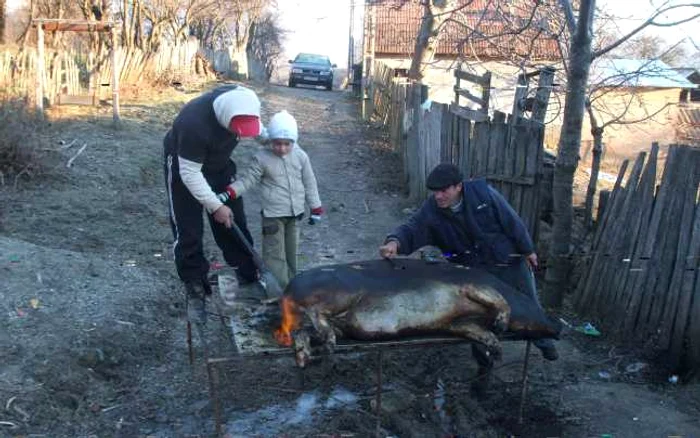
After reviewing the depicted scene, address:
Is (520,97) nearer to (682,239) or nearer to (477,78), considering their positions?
(477,78)

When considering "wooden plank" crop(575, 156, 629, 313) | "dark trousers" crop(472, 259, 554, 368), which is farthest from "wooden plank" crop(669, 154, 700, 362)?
"dark trousers" crop(472, 259, 554, 368)

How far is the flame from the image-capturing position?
3.90m

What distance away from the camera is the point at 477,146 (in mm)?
7562

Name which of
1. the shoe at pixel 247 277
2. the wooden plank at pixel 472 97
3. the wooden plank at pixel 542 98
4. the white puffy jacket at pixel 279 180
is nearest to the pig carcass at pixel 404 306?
the white puffy jacket at pixel 279 180

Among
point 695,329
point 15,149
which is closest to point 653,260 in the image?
point 695,329

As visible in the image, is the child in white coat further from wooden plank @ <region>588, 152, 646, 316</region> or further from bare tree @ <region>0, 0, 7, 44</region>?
bare tree @ <region>0, 0, 7, 44</region>

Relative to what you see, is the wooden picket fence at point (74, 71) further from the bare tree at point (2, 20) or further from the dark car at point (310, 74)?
the dark car at point (310, 74)

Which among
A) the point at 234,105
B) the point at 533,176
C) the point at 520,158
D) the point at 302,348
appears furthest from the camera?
the point at 520,158

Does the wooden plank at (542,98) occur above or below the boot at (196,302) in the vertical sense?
above

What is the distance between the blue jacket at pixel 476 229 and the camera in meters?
4.68

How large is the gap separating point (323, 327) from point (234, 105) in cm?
179

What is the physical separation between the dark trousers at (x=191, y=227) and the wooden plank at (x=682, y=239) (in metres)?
3.21

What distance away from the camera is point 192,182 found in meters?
4.68

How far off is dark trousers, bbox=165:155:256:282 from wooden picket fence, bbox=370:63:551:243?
3.01 meters
